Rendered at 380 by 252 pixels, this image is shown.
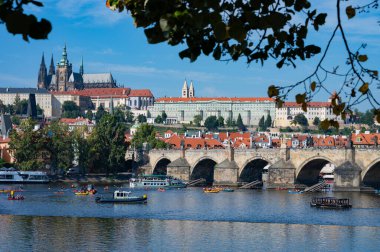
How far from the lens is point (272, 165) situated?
6250 cm

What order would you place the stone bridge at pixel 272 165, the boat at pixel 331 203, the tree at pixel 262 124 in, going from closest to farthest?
the boat at pixel 331 203 < the stone bridge at pixel 272 165 < the tree at pixel 262 124

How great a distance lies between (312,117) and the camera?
581 feet

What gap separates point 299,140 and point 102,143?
105ft

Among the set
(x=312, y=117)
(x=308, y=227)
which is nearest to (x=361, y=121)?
(x=312, y=117)

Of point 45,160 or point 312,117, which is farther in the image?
point 312,117

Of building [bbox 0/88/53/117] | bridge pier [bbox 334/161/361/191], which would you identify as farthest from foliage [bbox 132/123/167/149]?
building [bbox 0/88/53/117]

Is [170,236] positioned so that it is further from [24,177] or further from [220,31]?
[24,177]

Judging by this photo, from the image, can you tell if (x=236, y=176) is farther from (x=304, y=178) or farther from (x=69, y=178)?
(x=69, y=178)

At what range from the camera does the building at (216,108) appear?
18512 cm

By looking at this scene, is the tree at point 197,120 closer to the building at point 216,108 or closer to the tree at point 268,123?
the building at point 216,108

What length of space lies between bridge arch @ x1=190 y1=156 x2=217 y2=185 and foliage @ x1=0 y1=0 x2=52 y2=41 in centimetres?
6590

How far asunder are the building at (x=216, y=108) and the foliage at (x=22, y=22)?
179724mm

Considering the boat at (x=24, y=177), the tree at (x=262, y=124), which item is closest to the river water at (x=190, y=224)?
Answer: the boat at (x=24, y=177)

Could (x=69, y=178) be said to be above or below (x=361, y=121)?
below
